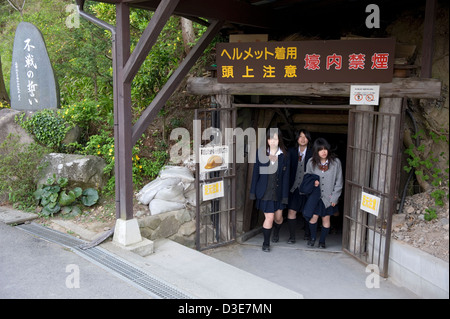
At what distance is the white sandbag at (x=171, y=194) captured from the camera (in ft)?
22.9

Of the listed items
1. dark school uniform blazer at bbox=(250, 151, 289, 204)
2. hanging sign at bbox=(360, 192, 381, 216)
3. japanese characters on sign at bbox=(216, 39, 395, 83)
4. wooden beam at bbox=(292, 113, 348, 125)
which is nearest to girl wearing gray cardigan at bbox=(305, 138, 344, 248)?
dark school uniform blazer at bbox=(250, 151, 289, 204)

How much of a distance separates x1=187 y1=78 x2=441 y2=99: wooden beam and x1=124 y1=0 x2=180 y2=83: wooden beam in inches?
60.3

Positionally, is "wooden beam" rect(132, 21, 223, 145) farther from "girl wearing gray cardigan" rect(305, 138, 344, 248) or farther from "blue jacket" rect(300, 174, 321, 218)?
"blue jacket" rect(300, 174, 321, 218)

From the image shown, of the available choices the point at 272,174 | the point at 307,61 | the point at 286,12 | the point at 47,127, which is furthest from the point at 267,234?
the point at 47,127

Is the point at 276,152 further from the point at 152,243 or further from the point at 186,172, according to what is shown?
the point at 152,243

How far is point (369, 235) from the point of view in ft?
20.7

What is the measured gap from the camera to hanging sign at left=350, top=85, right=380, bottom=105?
5.95 metres

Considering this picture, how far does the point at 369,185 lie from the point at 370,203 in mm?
535

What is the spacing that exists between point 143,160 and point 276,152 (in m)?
2.78

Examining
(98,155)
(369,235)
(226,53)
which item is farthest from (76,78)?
(369,235)

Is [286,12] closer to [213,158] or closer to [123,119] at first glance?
[213,158]

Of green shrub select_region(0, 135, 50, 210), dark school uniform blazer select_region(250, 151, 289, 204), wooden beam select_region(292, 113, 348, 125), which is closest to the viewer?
dark school uniform blazer select_region(250, 151, 289, 204)

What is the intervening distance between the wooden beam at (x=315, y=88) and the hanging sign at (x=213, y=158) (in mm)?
959

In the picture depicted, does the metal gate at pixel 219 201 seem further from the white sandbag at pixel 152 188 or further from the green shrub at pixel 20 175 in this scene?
the green shrub at pixel 20 175
